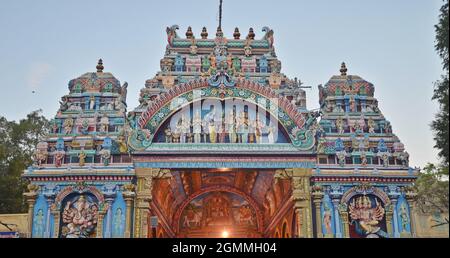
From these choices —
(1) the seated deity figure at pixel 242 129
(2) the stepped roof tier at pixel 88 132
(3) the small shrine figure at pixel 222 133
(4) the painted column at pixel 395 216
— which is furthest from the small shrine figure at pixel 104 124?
(4) the painted column at pixel 395 216

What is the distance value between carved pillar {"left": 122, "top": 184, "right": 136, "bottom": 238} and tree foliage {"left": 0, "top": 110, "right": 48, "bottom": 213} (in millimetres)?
14658

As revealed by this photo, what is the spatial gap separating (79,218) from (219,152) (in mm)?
5567

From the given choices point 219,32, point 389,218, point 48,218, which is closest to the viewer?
point 48,218

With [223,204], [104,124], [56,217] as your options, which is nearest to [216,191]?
[223,204]

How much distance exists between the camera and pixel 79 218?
1880 centimetres

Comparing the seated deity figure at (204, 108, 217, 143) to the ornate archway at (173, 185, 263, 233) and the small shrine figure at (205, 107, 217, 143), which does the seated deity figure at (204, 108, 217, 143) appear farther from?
the ornate archway at (173, 185, 263, 233)

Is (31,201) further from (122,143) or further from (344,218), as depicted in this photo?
(344,218)

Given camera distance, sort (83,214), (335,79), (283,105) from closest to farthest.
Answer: (83,214) → (283,105) → (335,79)

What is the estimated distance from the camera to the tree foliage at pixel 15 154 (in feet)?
107

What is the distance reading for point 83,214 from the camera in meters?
18.9
